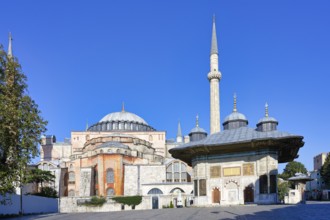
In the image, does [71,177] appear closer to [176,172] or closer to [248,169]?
[176,172]

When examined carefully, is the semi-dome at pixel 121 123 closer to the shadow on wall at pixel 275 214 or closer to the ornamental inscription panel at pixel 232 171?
the ornamental inscription panel at pixel 232 171

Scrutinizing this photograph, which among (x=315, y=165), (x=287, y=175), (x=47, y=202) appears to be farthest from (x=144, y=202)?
(x=315, y=165)

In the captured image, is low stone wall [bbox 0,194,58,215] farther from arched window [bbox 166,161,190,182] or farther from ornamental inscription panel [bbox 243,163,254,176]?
arched window [bbox 166,161,190,182]

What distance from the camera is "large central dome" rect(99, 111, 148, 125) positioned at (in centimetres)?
6862

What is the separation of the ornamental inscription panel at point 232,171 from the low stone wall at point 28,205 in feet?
46.5

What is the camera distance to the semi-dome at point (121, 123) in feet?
220

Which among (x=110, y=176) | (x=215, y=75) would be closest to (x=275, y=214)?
(x=215, y=75)

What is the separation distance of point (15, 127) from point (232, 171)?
14754mm

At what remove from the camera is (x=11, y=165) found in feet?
61.5

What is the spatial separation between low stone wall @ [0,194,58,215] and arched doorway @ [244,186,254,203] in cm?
1504

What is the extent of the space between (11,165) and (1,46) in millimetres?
6228

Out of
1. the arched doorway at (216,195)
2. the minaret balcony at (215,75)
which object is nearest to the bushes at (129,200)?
the minaret balcony at (215,75)

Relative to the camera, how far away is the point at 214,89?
47.6m

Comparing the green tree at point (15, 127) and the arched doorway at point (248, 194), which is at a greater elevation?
the green tree at point (15, 127)
